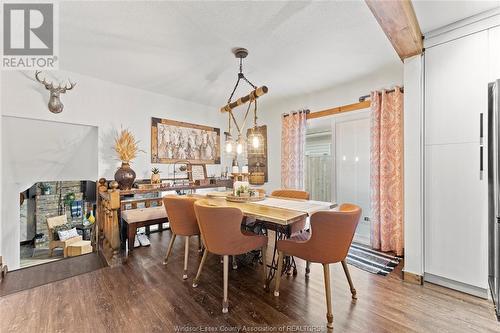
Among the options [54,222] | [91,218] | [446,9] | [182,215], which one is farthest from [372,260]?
[54,222]

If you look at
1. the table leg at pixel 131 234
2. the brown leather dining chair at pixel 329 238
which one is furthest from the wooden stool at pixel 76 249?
the brown leather dining chair at pixel 329 238

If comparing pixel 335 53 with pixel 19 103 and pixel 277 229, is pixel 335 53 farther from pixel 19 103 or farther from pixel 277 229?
pixel 19 103

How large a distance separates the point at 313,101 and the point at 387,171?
180cm

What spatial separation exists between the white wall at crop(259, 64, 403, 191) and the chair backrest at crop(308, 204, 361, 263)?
2.41 metres

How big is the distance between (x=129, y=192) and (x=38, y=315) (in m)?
1.43

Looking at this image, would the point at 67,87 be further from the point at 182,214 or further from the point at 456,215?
the point at 456,215

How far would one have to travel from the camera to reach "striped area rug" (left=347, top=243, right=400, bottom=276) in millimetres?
2434

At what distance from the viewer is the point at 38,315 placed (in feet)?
5.47

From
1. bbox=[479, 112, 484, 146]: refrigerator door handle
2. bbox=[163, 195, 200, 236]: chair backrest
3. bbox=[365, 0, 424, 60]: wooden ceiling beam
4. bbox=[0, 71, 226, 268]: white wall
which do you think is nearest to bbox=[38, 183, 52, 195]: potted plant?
bbox=[0, 71, 226, 268]: white wall

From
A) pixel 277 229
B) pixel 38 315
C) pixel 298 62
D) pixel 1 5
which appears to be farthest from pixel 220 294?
pixel 1 5

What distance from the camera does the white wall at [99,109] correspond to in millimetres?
2727

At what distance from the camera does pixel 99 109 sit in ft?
11.0

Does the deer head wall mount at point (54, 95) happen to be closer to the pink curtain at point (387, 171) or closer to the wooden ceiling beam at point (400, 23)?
the wooden ceiling beam at point (400, 23)

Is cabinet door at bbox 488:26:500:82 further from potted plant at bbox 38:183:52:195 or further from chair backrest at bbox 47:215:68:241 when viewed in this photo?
potted plant at bbox 38:183:52:195
